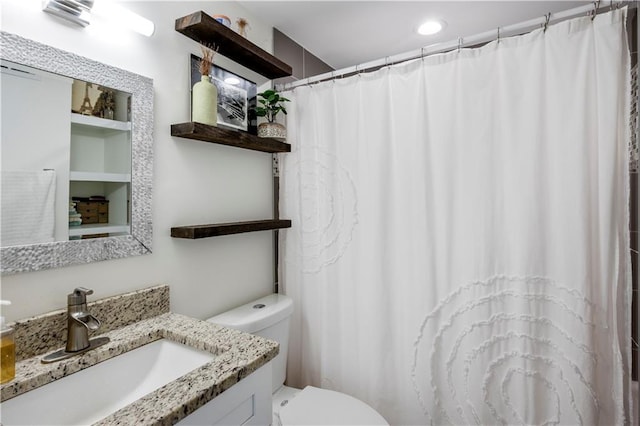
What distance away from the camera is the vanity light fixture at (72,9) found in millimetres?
1025

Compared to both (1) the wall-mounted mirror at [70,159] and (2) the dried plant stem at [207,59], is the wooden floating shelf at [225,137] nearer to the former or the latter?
(1) the wall-mounted mirror at [70,159]

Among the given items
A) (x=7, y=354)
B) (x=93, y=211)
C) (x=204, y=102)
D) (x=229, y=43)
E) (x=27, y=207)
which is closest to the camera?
(x=7, y=354)

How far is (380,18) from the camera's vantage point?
1.89m

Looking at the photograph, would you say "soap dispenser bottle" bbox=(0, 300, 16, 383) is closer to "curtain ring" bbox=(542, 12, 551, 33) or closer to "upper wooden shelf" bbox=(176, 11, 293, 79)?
"upper wooden shelf" bbox=(176, 11, 293, 79)

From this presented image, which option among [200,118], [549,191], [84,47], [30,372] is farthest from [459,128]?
[30,372]

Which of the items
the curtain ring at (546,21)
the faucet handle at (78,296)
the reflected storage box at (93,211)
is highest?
the curtain ring at (546,21)

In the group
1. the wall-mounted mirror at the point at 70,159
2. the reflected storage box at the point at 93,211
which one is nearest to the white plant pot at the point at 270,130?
the wall-mounted mirror at the point at 70,159

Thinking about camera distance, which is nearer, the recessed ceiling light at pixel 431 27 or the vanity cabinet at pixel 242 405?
the vanity cabinet at pixel 242 405

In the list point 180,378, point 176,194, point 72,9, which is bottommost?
point 180,378

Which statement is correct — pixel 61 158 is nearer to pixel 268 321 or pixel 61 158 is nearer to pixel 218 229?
pixel 218 229

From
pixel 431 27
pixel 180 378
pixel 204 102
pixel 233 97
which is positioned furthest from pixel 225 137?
pixel 431 27

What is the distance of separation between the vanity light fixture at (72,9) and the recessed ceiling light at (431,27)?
1.64 metres

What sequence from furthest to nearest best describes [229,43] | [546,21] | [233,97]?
[233,97]
[229,43]
[546,21]

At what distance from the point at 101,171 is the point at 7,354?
585mm
